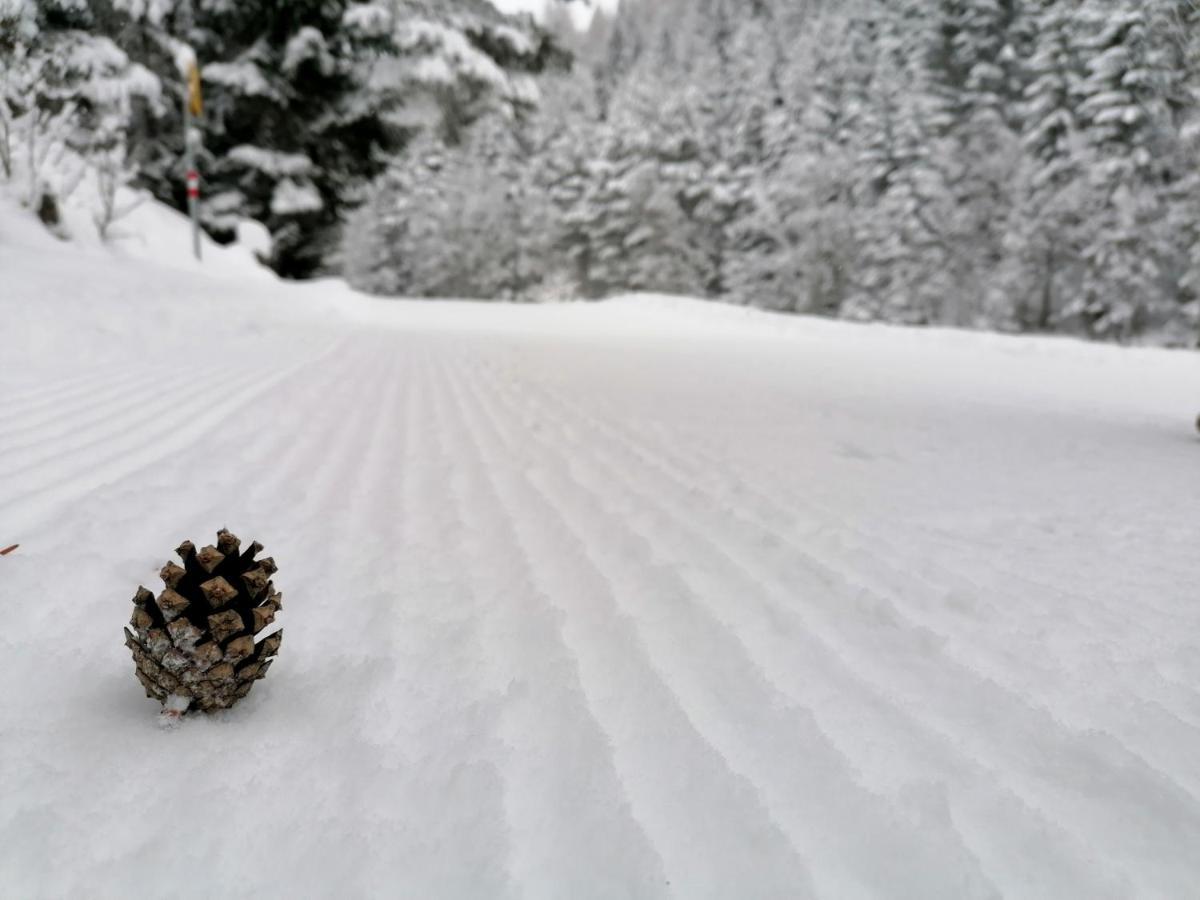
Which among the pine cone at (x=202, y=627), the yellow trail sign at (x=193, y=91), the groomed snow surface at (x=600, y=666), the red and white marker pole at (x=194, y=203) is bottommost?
the groomed snow surface at (x=600, y=666)

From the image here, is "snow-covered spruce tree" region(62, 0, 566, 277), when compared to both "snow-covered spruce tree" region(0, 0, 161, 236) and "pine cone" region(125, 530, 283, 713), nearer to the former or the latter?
"snow-covered spruce tree" region(0, 0, 161, 236)

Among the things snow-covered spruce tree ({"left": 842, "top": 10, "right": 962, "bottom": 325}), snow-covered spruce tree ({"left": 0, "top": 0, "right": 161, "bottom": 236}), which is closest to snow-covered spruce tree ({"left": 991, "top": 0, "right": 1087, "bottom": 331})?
snow-covered spruce tree ({"left": 842, "top": 10, "right": 962, "bottom": 325})

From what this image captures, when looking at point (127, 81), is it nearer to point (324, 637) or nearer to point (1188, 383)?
point (324, 637)

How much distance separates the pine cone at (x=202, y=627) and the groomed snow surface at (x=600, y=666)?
68 millimetres

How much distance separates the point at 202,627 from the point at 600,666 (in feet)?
2.25

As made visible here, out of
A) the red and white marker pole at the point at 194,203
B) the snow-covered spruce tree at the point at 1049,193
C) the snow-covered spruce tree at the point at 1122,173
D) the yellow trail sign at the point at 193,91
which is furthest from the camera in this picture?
the snow-covered spruce tree at the point at 1049,193

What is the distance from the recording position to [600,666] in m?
1.37

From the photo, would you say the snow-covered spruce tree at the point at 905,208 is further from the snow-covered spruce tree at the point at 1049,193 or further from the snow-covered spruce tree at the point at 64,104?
the snow-covered spruce tree at the point at 64,104

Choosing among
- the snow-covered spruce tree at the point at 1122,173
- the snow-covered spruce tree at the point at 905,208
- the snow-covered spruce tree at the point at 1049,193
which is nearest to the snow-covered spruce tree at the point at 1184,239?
the snow-covered spruce tree at the point at 1122,173

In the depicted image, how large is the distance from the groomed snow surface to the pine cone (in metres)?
0.07

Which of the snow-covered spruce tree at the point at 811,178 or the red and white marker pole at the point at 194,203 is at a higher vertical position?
the snow-covered spruce tree at the point at 811,178

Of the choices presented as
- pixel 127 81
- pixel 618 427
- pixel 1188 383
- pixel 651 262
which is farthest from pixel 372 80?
pixel 651 262

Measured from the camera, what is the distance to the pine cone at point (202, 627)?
3.45 feet

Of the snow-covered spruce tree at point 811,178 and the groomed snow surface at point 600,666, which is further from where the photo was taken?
the snow-covered spruce tree at point 811,178
